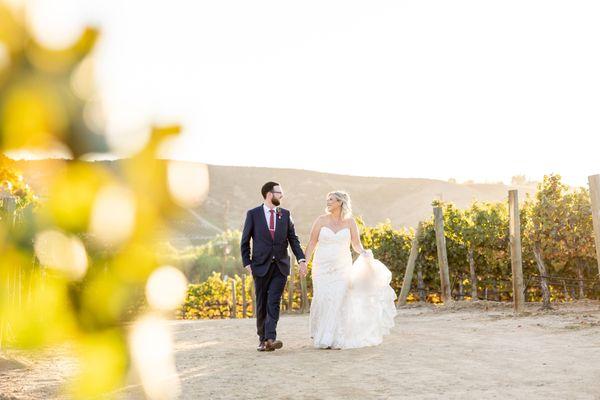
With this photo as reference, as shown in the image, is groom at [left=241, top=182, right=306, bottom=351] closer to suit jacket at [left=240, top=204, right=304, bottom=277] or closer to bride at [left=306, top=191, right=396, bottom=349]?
suit jacket at [left=240, top=204, right=304, bottom=277]

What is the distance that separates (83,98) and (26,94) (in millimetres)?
2923

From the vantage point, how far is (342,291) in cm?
963

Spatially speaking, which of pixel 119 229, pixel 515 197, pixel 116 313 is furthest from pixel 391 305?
pixel 119 229

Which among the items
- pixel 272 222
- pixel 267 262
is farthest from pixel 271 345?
pixel 272 222

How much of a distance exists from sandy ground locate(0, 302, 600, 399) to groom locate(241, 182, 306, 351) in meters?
0.41

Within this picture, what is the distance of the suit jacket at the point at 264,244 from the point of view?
920 centimetres

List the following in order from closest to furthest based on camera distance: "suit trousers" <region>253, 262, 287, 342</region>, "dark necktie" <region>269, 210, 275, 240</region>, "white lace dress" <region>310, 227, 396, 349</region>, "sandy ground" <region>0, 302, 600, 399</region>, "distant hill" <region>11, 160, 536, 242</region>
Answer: "sandy ground" <region>0, 302, 600, 399</region>, "suit trousers" <region>253, 262, 287, 342</region>, "dark necktie" <region>269, 210, 275, 240</region>, "white lace dress" <region>310, 227, 396, 349</region>, "distant hill" <region>11, 160, 536, 242</region>

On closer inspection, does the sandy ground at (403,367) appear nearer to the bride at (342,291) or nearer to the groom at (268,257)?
the bride at (342,291)

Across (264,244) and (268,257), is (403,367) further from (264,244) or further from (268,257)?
(264,244)

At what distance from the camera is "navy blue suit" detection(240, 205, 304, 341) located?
30.0ft

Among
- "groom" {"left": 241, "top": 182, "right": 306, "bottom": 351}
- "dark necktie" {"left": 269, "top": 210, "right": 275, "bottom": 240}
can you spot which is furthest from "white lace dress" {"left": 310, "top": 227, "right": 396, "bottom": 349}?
"dark necktie" {"left": 269, "top": 210, "right": 275, "bottom": 240}

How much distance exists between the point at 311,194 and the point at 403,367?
99.6 meters

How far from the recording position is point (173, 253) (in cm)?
6044

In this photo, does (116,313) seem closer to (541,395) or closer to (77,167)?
(77,167)
